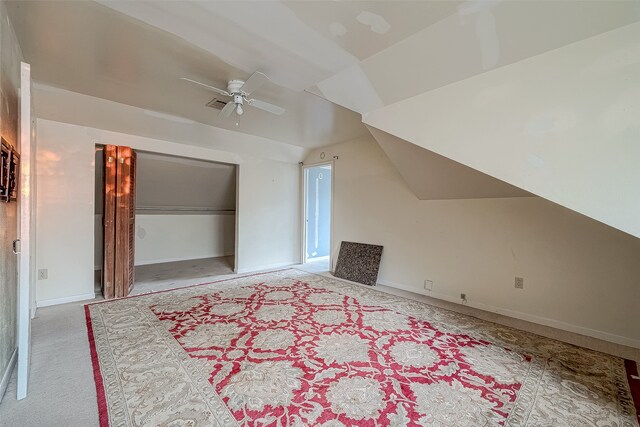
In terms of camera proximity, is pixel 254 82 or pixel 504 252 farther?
Result: pixel 504 252

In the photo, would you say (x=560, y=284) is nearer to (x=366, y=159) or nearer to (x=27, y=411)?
(x=366, y=159)

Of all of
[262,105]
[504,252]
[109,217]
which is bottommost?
[504,252]

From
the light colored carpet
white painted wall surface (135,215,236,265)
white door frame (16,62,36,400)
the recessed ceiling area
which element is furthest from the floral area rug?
white painted wall surface (135,215,236,265)

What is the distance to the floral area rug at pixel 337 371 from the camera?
1479mm

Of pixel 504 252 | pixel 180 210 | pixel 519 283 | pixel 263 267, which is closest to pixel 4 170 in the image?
pixel 263 267

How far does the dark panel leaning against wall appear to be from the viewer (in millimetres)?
1599

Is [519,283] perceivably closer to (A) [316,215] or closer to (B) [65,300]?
(A) [316,215]

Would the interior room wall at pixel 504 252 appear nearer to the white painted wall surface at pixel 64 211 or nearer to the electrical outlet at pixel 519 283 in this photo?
the electrical outlet at pixel 519 283

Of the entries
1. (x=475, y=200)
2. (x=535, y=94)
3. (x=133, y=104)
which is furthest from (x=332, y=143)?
(x=535, y=94)

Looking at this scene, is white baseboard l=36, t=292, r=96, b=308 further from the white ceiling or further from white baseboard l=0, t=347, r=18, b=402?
the white ceiling

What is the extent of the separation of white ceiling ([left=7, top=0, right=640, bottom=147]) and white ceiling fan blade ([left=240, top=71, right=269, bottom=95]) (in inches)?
5.5

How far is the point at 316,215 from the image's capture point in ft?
20.5

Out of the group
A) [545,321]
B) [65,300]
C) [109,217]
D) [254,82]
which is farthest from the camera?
[109,217]

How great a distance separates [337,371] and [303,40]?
2.39 meters
